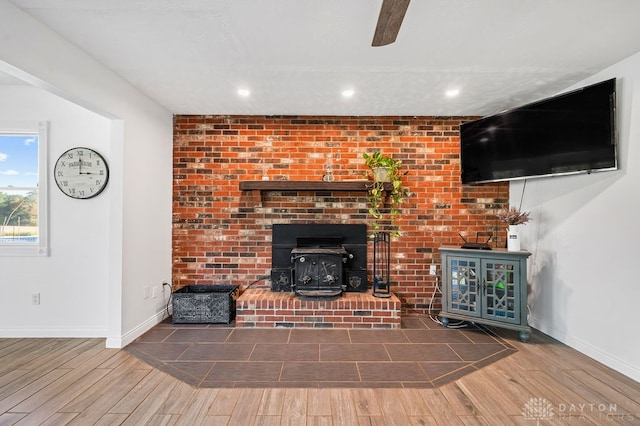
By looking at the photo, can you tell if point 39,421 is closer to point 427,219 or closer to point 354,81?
point 354,81

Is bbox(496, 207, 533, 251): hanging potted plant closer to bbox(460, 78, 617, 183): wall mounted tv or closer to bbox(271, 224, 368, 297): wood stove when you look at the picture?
bbox(460, 78, 617, 183): wall mounted tv

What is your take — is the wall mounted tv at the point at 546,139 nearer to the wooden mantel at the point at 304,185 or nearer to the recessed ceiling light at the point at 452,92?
the recessed ceiling light at the point at 452,92

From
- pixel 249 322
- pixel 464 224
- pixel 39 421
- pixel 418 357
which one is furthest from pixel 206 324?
pixel 464 224

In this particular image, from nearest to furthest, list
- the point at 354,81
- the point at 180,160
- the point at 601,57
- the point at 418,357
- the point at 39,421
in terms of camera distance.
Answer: the point at 39,421 < the point at 601,57 < the point at 418,357 < the point at 354,81 < the point at 180,160

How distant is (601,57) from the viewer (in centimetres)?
222

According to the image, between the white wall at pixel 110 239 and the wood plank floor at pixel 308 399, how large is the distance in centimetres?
48

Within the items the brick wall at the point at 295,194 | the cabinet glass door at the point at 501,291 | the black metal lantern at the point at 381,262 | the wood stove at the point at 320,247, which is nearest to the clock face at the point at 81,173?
the brick wall at the point at 295,194

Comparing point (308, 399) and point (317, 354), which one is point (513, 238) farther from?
point (308, 399)

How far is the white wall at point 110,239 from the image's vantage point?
2623 millimetres

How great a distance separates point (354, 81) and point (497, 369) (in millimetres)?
2677

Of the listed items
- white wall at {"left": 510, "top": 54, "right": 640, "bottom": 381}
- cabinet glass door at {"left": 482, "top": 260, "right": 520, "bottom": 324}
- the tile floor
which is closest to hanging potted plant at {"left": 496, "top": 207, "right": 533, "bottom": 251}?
cabinet glass door at {"left": 482, "top": 260, "right": 520, "bottom": 324}

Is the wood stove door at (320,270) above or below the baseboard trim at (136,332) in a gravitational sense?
above

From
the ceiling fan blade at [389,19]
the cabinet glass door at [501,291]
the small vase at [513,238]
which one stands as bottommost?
the cabinet glass door at [501,291]

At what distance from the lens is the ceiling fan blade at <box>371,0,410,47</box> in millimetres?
1334
